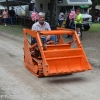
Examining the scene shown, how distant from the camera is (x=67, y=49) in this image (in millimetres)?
7359

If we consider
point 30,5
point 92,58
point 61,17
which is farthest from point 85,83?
point 30,5

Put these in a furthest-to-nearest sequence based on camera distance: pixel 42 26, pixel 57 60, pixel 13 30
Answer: pixel 13 30 < pixel 42 26 < pixel 57 60

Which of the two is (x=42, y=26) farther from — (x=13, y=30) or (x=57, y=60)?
(x=13, y=30)

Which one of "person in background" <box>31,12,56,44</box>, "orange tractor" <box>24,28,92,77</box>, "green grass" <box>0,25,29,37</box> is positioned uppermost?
"person in background" <box>31,12,56,44</box>

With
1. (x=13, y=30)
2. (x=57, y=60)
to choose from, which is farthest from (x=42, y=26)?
(x=13, y=30)

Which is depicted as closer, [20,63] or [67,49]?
[67,49]

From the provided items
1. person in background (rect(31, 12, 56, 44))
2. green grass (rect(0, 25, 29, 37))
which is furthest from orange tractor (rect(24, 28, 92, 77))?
green grass (rect(0, 25, 29, 37))

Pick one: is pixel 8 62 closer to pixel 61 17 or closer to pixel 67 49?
pixel 67 49

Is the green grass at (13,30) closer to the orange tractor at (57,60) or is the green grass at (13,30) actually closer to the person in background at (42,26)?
the person in background at (42,26)

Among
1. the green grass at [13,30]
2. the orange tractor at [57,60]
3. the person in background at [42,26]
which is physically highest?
the person in background at [42,26]

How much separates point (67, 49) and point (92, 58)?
2.55 metres

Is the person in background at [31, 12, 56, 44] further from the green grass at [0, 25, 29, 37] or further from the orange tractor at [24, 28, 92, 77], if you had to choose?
the green grass at [0, 25, 29, 37]

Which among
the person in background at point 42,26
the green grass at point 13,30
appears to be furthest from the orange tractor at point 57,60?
the green grass at point 13,30

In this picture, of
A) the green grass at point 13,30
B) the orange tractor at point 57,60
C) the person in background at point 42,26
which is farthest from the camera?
the green grass at point 13,30
